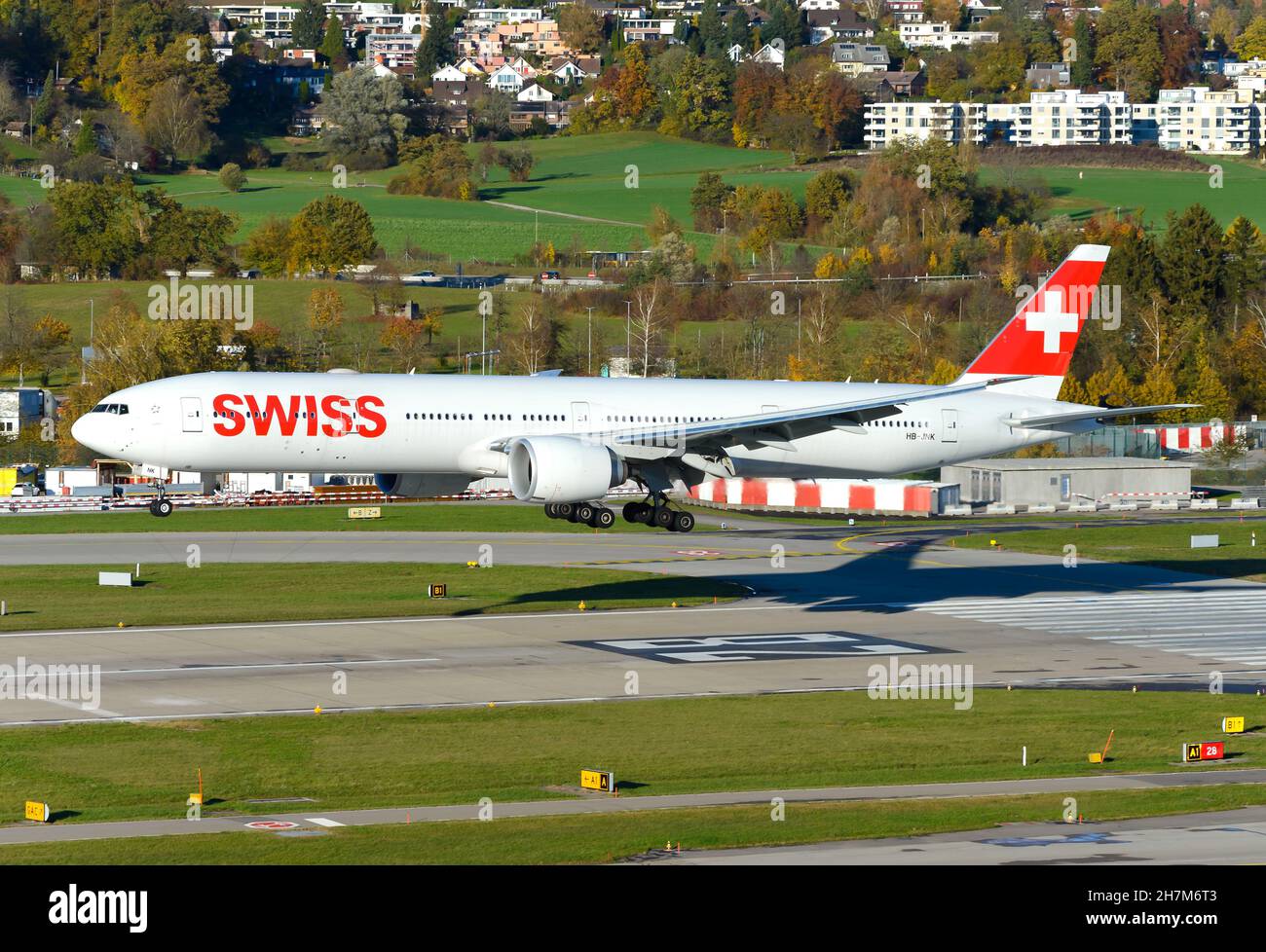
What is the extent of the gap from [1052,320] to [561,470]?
2795 cm

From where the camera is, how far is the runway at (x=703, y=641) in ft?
178

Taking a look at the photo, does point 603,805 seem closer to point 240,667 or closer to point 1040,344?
point 240,667

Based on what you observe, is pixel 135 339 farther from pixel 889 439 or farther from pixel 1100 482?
pixel 889 439

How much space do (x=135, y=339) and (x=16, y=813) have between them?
112m

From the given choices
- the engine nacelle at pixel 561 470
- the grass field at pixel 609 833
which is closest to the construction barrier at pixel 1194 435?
the engine nacelle at pixel 561 470

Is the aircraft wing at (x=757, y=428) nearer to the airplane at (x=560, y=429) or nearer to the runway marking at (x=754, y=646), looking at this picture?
the airplane at (x=560, y=429)

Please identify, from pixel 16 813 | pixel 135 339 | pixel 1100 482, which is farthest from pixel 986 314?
pixel 16 813

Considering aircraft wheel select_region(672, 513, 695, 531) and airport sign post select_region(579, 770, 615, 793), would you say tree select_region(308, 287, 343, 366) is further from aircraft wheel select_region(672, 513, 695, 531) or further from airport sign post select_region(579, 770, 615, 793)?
airport sign post select_region(579, 770, 615, 793)

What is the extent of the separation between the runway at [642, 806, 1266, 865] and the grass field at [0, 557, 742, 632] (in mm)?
39829

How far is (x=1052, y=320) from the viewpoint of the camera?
7675 centimetres

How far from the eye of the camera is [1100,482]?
125438 millimetres

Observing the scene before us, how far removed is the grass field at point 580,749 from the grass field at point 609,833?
3285 millimetres

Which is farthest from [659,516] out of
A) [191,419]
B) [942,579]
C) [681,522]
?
[942,579]

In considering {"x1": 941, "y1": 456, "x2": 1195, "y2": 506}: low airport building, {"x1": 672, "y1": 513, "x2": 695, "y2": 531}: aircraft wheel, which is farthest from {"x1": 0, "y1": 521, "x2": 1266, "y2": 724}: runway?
{"x1": 941, "y1": 456, "x2": 1195, "y2": 506}: low airport building
